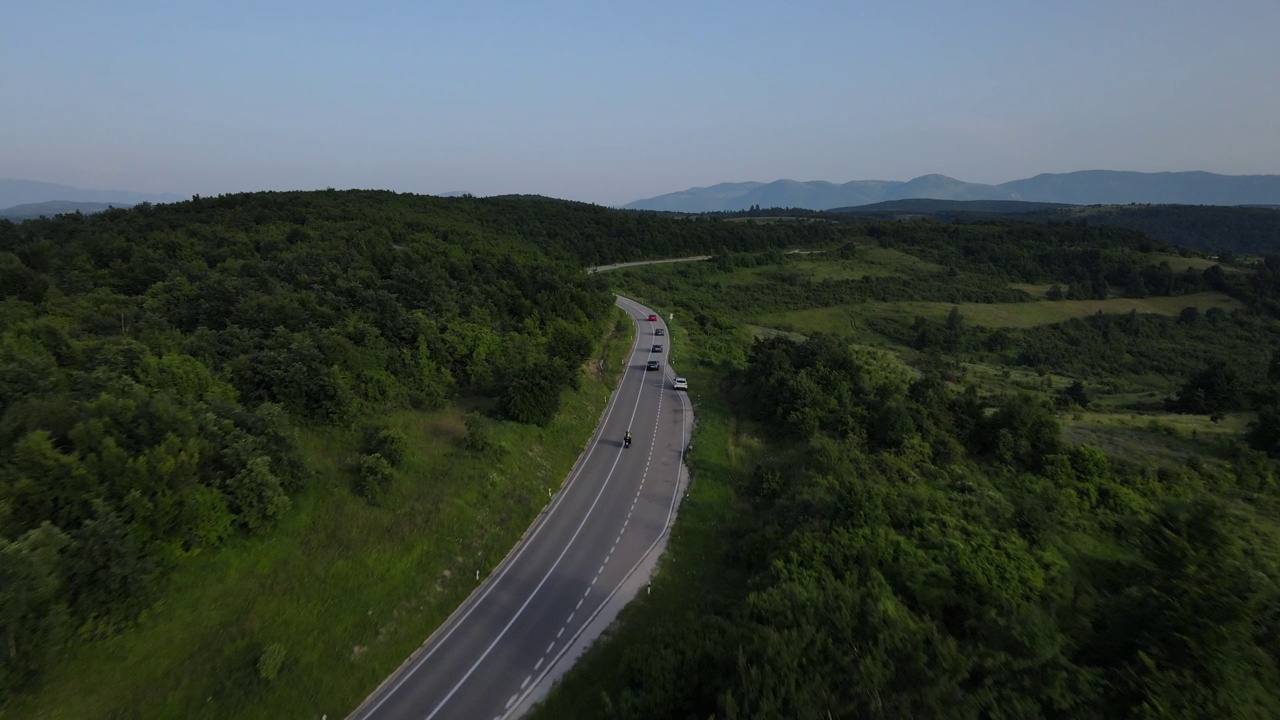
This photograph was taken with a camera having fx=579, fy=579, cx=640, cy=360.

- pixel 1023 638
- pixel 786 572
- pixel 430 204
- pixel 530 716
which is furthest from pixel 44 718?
pixel 430 204

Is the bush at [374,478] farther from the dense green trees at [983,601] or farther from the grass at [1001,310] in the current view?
the grass at [1001,310]

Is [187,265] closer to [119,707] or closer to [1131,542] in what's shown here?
[119,707]

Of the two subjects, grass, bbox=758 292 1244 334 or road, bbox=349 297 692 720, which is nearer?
road, bbox=349 297 692 720

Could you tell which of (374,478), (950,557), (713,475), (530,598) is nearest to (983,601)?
(950,557)

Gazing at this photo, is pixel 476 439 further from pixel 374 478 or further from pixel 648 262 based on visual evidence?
pixel 648 262

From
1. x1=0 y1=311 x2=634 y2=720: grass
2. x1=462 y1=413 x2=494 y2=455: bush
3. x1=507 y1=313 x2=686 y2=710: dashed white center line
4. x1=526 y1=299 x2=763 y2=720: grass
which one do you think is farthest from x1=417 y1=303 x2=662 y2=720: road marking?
x1=462 y1=413 x2=494 y2=455: bush

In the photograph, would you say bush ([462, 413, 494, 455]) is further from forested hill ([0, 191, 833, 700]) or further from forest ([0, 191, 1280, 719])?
forest ([0, 191, 1280, 719])
